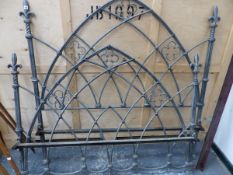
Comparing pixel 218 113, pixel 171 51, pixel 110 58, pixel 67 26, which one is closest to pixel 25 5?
pixel 67 26

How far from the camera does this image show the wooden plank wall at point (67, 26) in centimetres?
126

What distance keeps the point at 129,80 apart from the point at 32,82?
59cm

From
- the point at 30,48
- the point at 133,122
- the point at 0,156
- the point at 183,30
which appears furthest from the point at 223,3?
the point at 0,156

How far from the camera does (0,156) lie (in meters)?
1.56

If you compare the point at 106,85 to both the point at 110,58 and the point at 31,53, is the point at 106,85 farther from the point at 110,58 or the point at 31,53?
the point at 31,53

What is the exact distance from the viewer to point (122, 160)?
1.57 meters

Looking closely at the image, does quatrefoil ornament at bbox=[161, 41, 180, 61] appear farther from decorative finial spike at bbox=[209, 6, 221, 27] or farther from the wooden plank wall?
decorative finial spike at bbox=[209, 6, 221, 27]

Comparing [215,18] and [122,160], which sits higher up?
[215,18]

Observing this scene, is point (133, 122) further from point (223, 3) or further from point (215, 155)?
point (223, 3)

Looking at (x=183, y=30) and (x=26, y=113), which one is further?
(x=26, y=113)

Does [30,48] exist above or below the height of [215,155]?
above

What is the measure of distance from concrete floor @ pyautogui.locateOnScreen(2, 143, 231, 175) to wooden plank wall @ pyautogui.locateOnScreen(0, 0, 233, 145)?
45 cm

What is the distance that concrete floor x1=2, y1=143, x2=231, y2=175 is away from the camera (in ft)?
4.86

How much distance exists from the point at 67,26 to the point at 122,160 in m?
0.93
